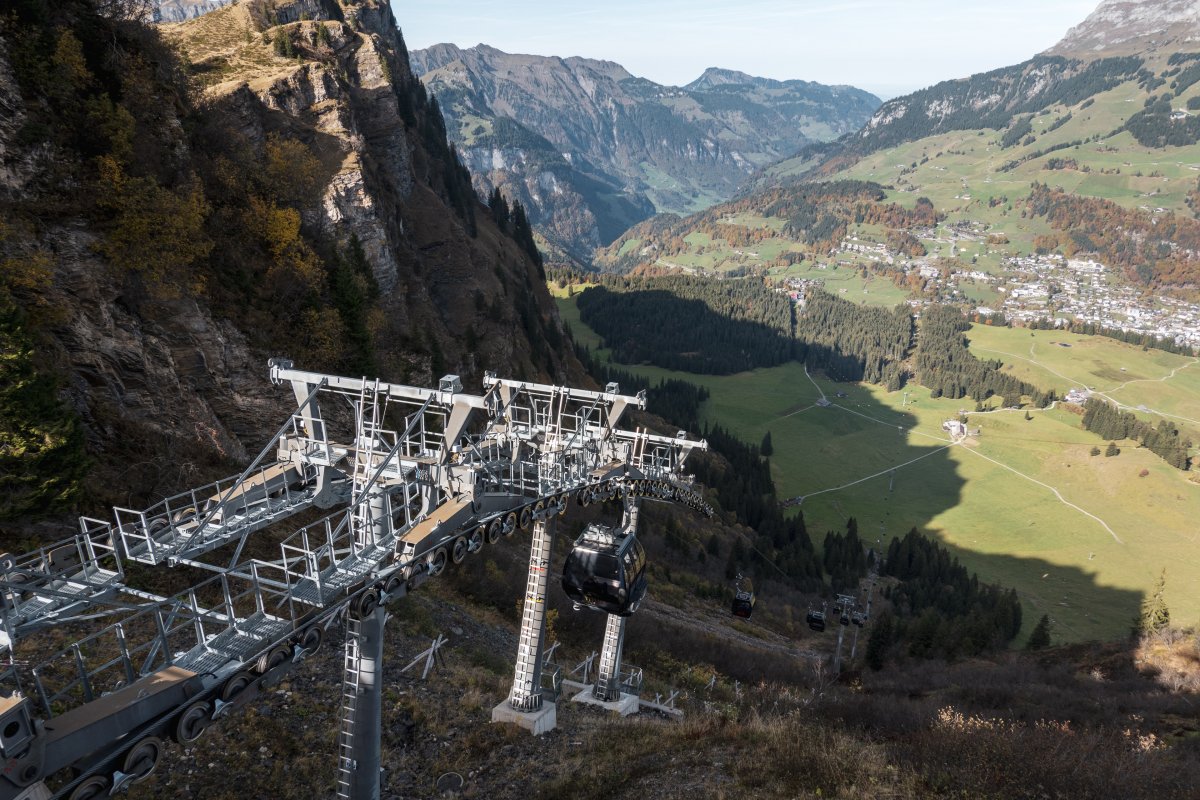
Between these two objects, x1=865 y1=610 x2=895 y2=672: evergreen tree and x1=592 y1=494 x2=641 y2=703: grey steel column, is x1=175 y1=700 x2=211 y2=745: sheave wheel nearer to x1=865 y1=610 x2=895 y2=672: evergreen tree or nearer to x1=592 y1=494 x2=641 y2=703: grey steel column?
x1=592 y1=494 x2=641 y2=703: grey steel column

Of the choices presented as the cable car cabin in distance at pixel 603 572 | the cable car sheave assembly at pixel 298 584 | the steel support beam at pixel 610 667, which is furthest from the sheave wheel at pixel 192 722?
the steel support beam at pixel 610 667

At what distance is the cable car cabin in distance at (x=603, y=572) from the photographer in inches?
1107

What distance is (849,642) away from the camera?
85.8 m

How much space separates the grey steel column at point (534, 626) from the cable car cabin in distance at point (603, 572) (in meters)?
3.45

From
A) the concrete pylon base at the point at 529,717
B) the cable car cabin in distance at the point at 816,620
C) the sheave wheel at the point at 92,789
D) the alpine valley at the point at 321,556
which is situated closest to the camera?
the sheave wheel at the point at 92,789

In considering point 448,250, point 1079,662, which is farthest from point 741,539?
point 448,250

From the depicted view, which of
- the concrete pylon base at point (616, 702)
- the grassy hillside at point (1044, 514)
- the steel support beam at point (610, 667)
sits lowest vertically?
the grassy hillside at point (1044, 514)

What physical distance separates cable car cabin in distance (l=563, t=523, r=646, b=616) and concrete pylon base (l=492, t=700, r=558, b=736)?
4833mm

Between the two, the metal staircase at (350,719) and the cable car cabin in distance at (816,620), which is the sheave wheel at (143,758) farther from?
the cable car cabin in distance at (816,620)

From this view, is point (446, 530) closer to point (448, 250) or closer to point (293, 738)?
point (293, 738)

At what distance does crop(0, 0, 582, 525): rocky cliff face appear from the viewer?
31.5m

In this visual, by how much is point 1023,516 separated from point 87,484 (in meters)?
188

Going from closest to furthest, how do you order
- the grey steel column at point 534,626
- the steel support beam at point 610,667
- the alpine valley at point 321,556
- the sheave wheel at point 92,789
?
1. the sheave wheel at point 92,789
2. the alpine valley at point 321,556
3. the grey steel column at point 534,626
4. the steel support beam at point 610,667

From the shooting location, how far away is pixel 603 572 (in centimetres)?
2822
